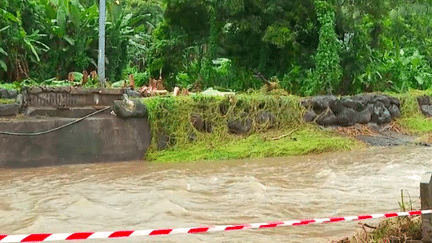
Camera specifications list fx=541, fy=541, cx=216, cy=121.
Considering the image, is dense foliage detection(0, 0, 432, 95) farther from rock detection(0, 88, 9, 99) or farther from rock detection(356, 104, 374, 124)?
rock detection(0, 88, 9, 99)

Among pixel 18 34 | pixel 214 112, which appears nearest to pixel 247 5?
pixel 214 112

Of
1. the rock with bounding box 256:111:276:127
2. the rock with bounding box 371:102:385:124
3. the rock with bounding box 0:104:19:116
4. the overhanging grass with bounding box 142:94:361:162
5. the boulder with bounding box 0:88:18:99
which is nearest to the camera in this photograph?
the rock with bounding box 0:104:19:116

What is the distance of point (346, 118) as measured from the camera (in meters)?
12.5

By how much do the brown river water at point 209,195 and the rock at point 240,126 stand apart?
1257 mm

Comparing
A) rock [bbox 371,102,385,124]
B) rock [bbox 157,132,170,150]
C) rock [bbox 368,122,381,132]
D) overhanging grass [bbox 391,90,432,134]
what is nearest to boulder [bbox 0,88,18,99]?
rock [bbox 157,132,170,150]

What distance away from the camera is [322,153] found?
1080 centimetres

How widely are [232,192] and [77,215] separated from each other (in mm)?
2027

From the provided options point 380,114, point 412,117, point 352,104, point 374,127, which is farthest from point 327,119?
point 412,117

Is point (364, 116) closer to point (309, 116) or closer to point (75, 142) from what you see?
point (309, 116)

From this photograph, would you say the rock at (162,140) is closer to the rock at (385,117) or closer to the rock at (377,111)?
the rock at (377,111)

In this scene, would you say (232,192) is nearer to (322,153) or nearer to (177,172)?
(177,172)

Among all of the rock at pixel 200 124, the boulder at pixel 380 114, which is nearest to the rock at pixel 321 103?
the boulder at pixel 380 114

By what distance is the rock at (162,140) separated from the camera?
1023 cm

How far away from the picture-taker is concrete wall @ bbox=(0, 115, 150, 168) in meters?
8.85
